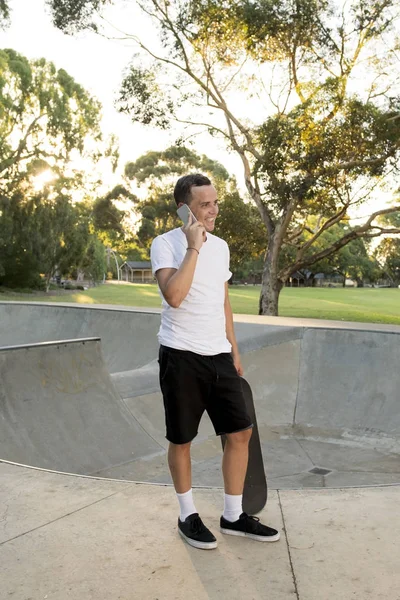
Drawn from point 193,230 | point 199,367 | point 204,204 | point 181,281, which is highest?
point 204,204

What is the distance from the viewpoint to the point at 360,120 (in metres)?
19.5

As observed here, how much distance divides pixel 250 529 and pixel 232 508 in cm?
14

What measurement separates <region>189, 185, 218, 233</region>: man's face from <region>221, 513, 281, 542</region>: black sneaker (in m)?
1.42

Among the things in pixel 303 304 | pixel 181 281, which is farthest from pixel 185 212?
pixel 303 304

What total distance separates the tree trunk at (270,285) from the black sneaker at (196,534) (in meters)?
21.3

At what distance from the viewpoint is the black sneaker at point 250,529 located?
293 centimetres

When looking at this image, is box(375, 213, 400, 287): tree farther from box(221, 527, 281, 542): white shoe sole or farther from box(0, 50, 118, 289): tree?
box(221, 527, 281, 542): white shoe sole

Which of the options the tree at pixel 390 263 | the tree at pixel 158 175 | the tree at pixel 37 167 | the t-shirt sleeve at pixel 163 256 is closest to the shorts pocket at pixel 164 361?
the t-shirt sleeve at pixel 163 256

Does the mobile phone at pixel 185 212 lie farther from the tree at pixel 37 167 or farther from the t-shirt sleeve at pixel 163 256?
the tree at pixel 37 167

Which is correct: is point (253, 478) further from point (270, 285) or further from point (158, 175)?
point (158, 175)

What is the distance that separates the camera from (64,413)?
21.2 feet

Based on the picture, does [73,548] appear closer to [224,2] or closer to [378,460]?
[378,460]

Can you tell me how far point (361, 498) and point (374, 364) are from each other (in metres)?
A: 5.00

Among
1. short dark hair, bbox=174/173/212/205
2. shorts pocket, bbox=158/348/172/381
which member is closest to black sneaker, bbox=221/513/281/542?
shorts pocket, bbox=158/348/172/381
